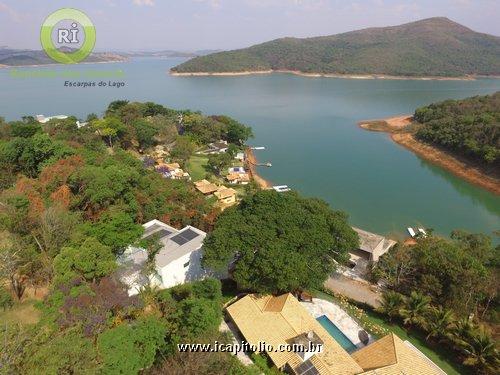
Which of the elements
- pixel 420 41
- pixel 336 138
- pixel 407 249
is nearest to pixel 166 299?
pixel 407 249

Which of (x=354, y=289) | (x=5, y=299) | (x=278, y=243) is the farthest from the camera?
(x=354, y=289)

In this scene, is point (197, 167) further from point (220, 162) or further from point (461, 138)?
point (461, 138)

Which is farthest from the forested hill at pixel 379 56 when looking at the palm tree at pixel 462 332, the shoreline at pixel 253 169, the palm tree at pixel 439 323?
the palm tree at pixel 462 332

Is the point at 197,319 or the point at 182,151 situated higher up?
the point at 197,319

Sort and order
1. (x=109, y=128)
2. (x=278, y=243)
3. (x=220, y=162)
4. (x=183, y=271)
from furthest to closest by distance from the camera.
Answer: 1. (x=109, y=128)
2. (x=220, y=162)
3. (x=183, y=271)
4. (x=278, y=243)

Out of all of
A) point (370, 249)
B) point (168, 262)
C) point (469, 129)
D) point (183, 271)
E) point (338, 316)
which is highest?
point (469, 129)

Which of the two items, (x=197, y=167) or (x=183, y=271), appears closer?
(x=183, y=271)

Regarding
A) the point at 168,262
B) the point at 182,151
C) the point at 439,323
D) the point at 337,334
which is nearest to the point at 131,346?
the point at 168,262
